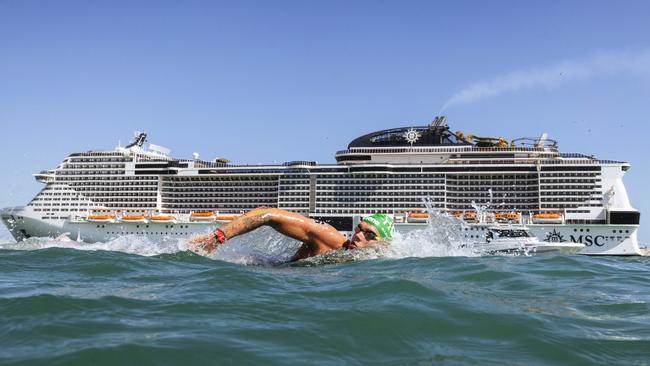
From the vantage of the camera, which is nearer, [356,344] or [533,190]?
[356,344]

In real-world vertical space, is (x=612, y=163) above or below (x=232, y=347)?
above

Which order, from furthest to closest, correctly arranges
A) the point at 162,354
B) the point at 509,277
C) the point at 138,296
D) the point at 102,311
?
the point at 509,277 < the point at 138,296 < the point at 102,311 < the point at 162,354

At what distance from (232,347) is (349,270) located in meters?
4.24

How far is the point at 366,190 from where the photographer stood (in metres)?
46.7

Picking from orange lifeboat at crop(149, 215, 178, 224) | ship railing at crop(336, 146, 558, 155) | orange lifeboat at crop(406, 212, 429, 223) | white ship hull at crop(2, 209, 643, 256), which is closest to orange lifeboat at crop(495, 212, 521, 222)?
white ship hull at crop(2, 209, 643, 256)

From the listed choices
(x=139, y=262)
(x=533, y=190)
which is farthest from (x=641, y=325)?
(x=533, y=190)

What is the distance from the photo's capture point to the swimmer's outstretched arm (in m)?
8.64

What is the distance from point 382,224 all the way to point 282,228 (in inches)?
83.0

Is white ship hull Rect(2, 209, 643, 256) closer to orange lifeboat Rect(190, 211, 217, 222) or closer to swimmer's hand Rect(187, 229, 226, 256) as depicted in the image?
orange lifeboat Rect(190, 211, 217, 222)

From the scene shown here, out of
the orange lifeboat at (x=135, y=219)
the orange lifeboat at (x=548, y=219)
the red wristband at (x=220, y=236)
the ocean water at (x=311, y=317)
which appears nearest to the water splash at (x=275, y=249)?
the red wristband at (x=220, y=236)

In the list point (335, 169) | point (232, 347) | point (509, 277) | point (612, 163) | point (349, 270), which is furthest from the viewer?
point (335, 169)

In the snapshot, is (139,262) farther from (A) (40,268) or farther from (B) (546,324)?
(B) (546,324)

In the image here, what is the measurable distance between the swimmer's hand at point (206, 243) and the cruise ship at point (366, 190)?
31.4m

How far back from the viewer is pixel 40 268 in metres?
7.42
